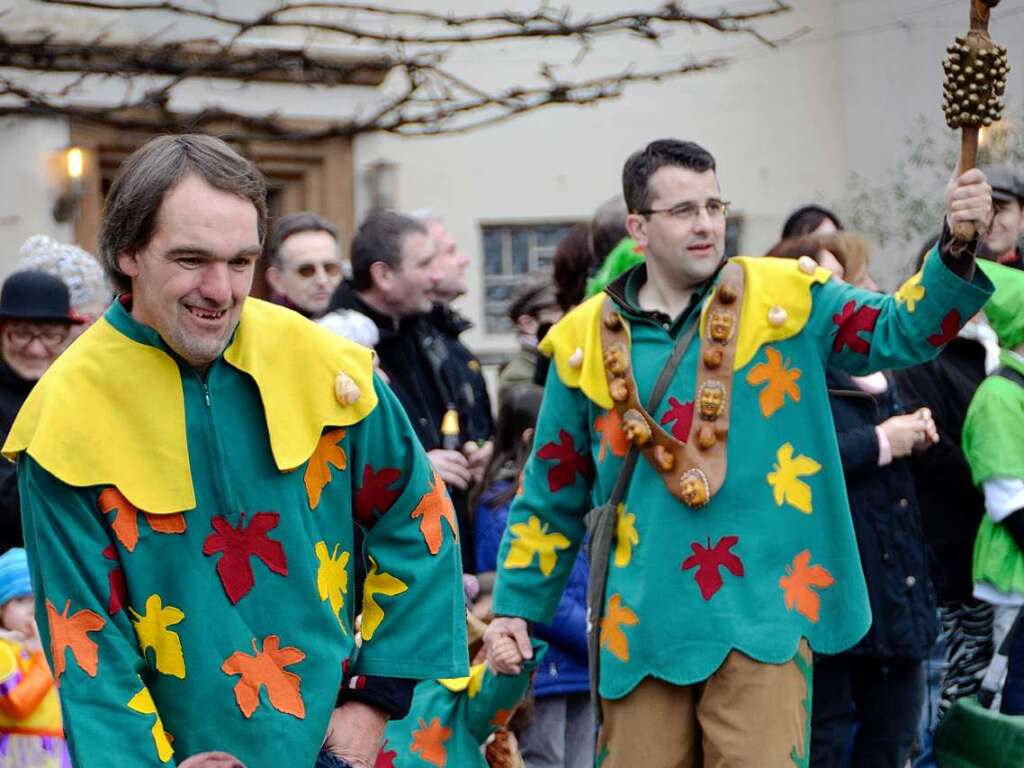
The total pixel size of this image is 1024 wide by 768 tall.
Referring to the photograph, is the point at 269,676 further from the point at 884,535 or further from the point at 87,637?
the point at 884,535

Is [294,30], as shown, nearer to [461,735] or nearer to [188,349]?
[461,735]

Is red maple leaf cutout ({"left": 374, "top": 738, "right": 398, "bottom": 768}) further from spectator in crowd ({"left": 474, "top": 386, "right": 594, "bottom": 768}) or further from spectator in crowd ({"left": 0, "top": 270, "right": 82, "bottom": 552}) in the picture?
spectator in crowd ({"left": 0, "top": 270, "right": 82, "bottom": 552})

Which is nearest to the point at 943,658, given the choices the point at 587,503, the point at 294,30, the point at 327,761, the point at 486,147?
the point at 587,503

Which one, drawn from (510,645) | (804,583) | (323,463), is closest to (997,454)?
(804,583)

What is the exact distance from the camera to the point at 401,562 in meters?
3.62

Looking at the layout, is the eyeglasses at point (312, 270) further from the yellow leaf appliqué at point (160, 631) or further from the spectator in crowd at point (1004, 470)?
the yellow leaf appliqué at point (160, 631)

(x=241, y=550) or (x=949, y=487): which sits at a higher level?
(x=241, y=550)

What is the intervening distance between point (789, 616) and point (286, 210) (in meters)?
10.3

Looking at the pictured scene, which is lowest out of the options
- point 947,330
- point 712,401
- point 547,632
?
point 547,632

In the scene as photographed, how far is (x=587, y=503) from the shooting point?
538 centimetres

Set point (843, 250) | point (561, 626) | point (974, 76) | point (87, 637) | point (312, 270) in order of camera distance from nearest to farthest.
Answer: point (87, 637) → point (974, 76) → point (561, 626) → point (843, 250) → point (312, 270)

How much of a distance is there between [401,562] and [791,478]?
65.0 inches

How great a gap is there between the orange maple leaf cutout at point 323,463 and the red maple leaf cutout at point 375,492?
7 cm

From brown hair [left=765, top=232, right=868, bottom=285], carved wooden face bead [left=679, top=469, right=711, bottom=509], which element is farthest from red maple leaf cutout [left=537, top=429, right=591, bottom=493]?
brown hair [left=765, top=232, right=868, bottom=285]
